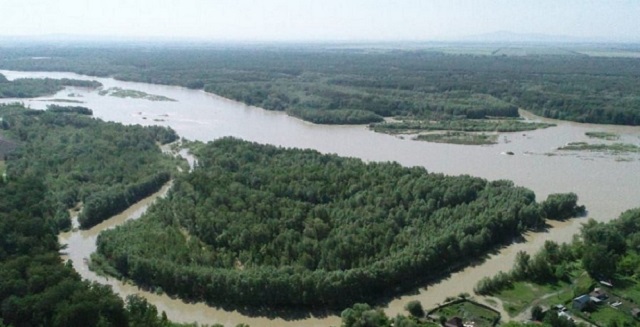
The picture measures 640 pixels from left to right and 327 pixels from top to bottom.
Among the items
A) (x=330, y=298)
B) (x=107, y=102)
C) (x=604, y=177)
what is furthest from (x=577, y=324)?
(x=107, y=102)

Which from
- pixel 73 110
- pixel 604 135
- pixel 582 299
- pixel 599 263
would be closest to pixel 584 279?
pixel 599 263

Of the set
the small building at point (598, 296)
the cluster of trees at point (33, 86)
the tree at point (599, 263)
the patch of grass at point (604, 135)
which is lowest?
the small building at point (598, 296)

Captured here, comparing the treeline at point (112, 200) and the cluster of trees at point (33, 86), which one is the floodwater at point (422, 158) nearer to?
the treeline at point (112, 200)

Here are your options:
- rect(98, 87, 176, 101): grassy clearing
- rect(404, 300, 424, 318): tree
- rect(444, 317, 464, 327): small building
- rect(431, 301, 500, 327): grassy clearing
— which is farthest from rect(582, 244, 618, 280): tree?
rect(98, 87, 176, 101): grassy clearing

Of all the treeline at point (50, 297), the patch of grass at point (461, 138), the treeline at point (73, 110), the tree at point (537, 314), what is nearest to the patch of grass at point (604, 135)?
the patch of grass at point (461, 138)

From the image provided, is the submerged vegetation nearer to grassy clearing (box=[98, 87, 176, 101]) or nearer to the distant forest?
the distant forest
